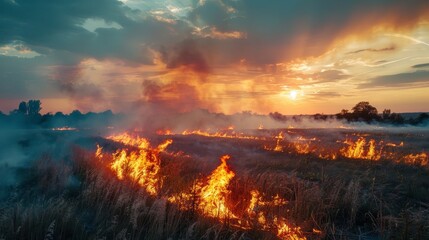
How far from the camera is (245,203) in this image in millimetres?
10953

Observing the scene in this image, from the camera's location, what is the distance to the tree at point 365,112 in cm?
10594

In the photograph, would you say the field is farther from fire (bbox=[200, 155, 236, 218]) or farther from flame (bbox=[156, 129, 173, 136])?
flame (bbox=[156, 129, 173, 136])

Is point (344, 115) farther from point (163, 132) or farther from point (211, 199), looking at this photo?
point (211, 199)

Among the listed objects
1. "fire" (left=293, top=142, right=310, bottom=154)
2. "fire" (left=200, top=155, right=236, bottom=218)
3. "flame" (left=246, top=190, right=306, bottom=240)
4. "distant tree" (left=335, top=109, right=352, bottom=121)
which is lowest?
"fire" (left=293, top=142, right=310, bottom=154)

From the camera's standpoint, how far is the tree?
105938 millimetres

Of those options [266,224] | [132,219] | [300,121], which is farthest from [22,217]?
[300,121]

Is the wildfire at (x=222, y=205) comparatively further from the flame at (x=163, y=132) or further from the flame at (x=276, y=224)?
the flame at (x=163, y=132)

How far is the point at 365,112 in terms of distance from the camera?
108 meters

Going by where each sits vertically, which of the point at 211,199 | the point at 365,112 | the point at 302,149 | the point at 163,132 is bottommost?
the point at 302,149

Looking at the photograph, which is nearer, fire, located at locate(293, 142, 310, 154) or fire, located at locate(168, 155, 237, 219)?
fire, located at locate(168, 155, 237, 219)

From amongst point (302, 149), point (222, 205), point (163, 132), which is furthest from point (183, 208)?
point (163, 132)

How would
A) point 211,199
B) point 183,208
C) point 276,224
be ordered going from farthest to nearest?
point 211,199
point 183,208
point 276,224

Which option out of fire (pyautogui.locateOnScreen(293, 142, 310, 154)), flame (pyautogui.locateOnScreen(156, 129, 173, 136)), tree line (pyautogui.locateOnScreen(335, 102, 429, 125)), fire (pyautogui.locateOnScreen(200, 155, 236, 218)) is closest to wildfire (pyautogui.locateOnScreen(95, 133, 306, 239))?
fire (pyautogui.locateOnScreen(200, 155, 236, 218))

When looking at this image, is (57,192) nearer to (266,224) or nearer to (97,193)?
(97,193)
